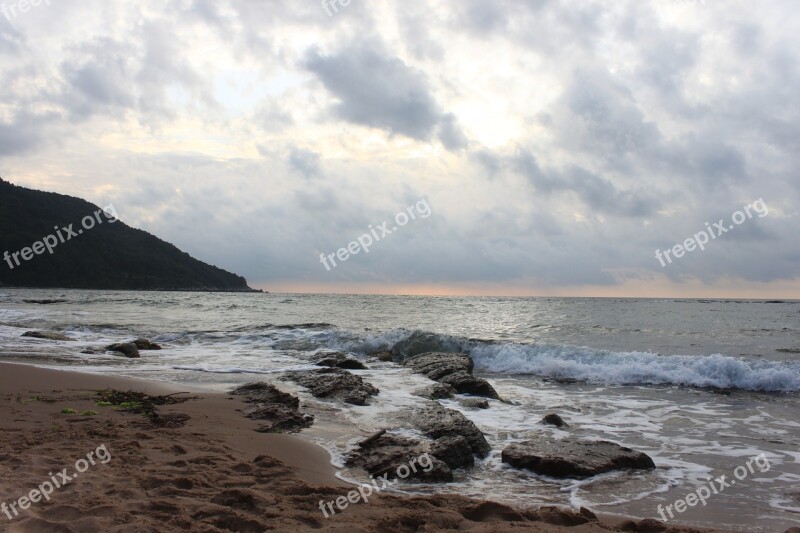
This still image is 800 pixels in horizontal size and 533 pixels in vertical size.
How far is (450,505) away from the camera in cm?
468

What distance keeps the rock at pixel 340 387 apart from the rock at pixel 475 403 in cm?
200

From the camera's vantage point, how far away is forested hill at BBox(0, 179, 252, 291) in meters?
85.2

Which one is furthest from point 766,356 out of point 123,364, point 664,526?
point 123,364

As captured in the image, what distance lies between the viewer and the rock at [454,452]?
6254mm

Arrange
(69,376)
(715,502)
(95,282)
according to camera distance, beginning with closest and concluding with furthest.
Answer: (715,502) → (69,376) → (95,282)

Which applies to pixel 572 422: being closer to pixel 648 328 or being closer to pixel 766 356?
pixel 766 356

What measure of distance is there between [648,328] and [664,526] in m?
31.9

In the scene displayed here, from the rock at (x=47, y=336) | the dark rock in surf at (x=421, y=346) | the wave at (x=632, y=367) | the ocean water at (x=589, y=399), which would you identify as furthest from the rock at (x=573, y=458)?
the rock at (x=47, y=336)

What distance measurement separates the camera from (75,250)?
101438mm

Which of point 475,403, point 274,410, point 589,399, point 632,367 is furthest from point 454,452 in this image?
point 632,367

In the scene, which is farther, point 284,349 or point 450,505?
point 284,349

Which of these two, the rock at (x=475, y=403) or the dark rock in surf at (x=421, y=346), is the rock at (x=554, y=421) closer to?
the rock at (x=475, y=403)
